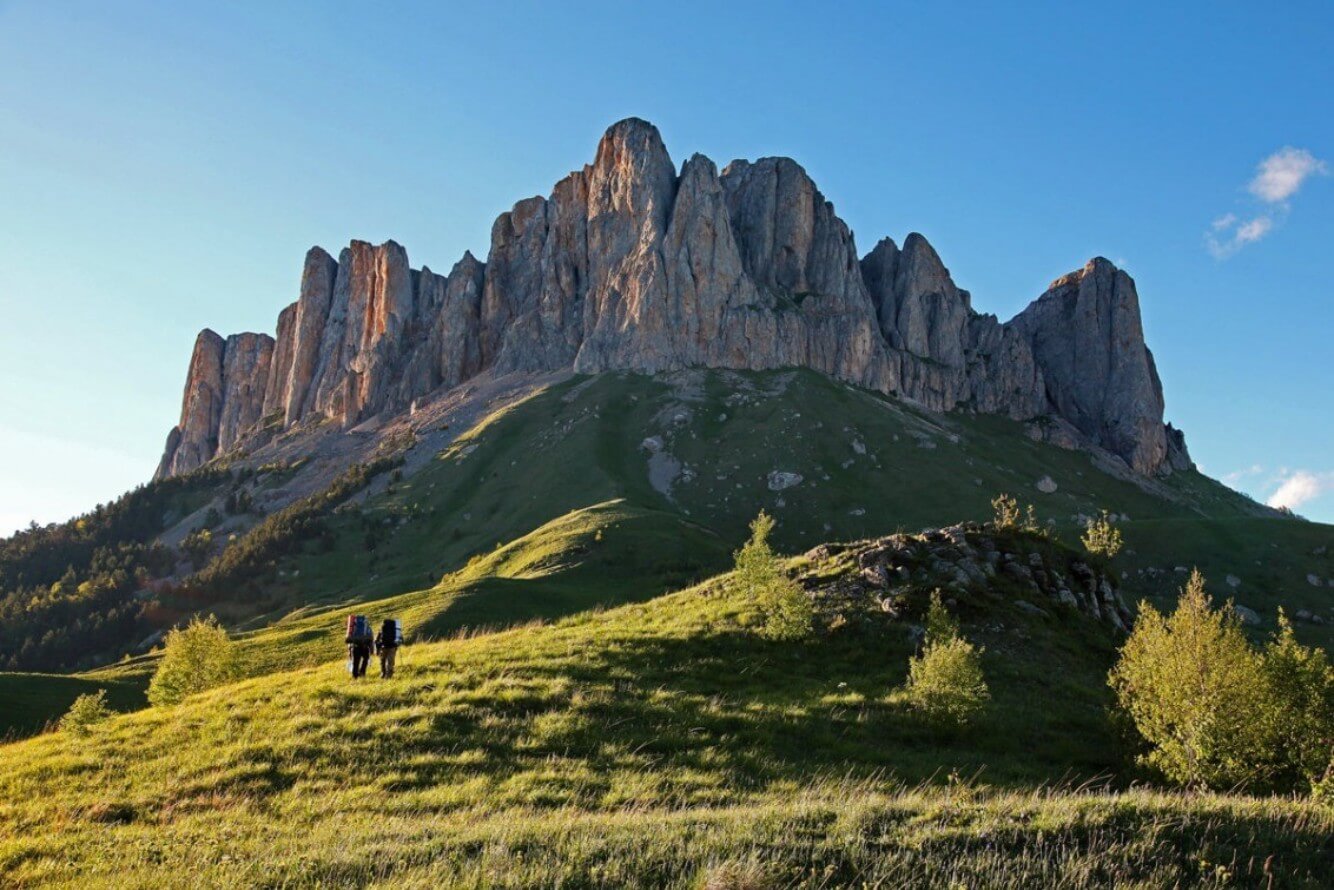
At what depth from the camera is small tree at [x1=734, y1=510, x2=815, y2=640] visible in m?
28.1

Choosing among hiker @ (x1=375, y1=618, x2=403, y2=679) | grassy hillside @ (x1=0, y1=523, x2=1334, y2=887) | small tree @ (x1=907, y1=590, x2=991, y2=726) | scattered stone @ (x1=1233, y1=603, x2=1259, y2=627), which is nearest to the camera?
grassy hillside @ (x1=0, y1=523, x2=1334, y2=887)

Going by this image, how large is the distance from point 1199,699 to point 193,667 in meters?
39.8

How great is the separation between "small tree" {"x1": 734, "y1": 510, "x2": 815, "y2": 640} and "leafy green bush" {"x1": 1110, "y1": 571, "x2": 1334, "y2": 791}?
10.9 metres

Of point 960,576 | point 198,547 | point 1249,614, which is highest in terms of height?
point 198,547

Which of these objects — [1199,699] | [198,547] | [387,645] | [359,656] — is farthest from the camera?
[198,547]

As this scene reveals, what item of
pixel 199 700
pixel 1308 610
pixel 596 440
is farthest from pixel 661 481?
pixel 199 700

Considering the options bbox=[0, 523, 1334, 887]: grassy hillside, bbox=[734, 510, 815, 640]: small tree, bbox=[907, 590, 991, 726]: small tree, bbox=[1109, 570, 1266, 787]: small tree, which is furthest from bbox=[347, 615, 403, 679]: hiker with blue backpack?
bbox=[1109, 570, 1266, 787]: small tree

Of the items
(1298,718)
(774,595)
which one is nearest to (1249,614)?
(1298,718)

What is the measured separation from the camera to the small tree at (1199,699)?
18891mm

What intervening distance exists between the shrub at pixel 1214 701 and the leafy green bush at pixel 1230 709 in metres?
0.02

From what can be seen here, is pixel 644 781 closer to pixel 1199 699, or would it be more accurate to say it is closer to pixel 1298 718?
pixel 1199 699

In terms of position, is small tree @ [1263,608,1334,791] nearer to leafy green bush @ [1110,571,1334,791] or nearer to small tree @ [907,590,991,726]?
leafy green bush @ [1110,571,1334,791]

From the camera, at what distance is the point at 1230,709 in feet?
62.7

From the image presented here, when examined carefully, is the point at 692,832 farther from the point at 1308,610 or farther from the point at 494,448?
the point at 494,448
